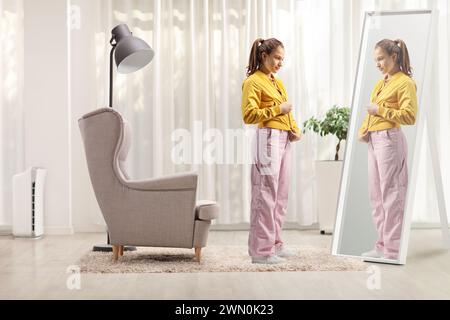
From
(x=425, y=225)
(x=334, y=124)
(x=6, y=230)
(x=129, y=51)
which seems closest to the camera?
(x=129, y=51)

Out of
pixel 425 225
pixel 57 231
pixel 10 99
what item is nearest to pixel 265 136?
pixel 57 231

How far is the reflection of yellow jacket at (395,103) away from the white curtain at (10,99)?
3.30 m

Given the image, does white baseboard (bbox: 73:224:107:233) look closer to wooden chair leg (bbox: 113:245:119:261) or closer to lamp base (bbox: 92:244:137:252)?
lamp base (bbox: 92:244:137:252)

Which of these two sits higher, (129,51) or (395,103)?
(129,51)

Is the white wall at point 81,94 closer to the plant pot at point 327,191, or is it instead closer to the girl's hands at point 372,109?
the plant pot at point 327,191

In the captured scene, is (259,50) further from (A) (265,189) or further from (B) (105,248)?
(B) (105,248)

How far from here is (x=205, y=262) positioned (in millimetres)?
4180

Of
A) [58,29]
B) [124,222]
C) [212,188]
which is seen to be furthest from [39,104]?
[124,222]

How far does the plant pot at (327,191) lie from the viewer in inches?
230

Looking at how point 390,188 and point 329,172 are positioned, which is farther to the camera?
point 329,172

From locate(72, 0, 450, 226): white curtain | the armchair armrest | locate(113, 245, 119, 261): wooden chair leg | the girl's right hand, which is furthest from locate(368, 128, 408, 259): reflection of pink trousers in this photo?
locate(72, 0, 450, 226): white curtain

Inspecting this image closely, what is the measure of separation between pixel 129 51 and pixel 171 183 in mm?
1068

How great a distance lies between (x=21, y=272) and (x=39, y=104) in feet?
8.15

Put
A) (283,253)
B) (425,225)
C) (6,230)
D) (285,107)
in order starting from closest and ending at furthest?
1. (285,107)
2. (283,253)
3. (6,230)
4. (425,225)
